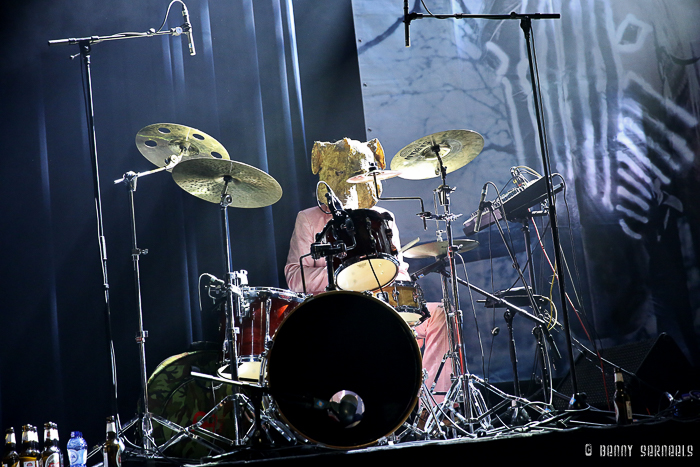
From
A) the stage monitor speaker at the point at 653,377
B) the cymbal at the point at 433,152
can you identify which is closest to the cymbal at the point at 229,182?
the cymbal at the point at 433,152

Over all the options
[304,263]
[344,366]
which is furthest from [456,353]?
[304,263]

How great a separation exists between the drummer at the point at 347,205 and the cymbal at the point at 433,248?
0.35 ft

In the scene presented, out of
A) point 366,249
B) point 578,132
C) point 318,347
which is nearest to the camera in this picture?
point 318,347

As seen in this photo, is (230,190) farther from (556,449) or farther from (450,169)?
(556,449)

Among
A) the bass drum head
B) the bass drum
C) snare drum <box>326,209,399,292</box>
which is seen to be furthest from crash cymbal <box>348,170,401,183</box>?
the bass drum

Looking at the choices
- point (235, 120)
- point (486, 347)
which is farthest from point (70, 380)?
point (486, 347)

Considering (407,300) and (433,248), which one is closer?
(407,300)

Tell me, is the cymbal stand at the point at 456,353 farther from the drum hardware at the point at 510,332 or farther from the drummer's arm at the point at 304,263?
the drummer's arm at the point at 304,263

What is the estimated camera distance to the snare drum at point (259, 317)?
3068mm

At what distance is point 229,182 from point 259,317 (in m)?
0.80

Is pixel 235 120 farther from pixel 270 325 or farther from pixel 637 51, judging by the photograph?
pixel 637 51

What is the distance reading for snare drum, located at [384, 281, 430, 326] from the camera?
3432 millimetres

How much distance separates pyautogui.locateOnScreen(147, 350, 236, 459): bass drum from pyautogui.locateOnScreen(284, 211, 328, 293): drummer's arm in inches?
29.1

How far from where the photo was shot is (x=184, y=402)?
138 inches
